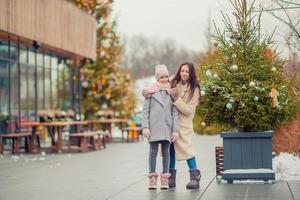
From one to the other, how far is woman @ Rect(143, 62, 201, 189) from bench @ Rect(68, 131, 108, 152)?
43.7ft

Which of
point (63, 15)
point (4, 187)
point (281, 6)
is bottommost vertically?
point (4, 187)

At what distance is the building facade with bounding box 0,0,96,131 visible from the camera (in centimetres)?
2583

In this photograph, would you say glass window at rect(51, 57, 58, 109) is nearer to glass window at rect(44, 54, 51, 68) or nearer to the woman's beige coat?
glass window at rect(44, 54, 51, 68)

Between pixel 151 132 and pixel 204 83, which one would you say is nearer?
pixel 151 132

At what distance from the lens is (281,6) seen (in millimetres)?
15523

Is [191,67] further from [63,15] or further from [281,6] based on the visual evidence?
[63,15]

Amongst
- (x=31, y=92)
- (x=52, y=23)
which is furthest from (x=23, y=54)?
(x=52, y=23)

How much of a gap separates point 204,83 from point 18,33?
12095mm

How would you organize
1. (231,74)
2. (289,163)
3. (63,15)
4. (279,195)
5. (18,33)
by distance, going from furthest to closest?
(63,15) → (18,33) → (289,163) → (231,74) → (279,195)

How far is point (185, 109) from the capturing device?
12961 mm

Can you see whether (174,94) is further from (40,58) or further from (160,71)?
(40,58)

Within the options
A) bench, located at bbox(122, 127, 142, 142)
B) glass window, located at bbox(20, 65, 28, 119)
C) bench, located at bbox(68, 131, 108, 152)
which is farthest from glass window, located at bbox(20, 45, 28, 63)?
bench, located at bbox(122, 127, 142, 142)

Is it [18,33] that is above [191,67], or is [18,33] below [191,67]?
above

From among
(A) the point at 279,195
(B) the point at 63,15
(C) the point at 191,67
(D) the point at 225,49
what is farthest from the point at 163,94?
(B) the point at 63,15
